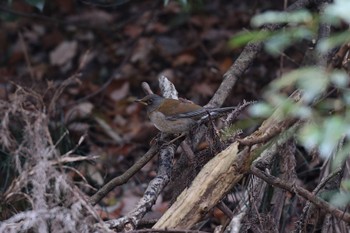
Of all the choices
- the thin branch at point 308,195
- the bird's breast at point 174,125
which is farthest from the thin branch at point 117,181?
the thin branch at point 308,195

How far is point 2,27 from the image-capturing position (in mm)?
9938

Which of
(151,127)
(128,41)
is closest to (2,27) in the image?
(128,41)

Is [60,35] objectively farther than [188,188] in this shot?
Yes

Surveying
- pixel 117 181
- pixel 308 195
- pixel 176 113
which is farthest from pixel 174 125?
pixel 308 195

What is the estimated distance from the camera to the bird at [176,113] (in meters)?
4.71

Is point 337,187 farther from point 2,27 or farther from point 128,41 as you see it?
point 2,27

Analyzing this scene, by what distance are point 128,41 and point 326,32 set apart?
4619 millimetres

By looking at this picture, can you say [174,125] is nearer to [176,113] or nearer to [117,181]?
[176,113]

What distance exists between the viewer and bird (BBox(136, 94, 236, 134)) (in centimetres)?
471

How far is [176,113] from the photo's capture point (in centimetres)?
492

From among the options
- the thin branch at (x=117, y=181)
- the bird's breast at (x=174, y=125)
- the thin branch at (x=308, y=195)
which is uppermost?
the thin branch at (x=308, y=195)

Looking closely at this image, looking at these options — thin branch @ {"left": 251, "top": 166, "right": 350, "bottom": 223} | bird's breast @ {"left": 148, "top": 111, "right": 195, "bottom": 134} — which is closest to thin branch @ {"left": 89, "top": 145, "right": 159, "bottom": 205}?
bird's breast @ {"left": 148, "top": 111, "right": 195, "bottom": 134}

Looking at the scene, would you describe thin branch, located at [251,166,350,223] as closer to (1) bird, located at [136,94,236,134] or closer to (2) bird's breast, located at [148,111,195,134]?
(1) bird, located at [136,94,236,134]

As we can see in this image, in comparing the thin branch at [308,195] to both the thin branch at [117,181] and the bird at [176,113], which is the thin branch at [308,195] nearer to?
the thin branch at [117,181]
